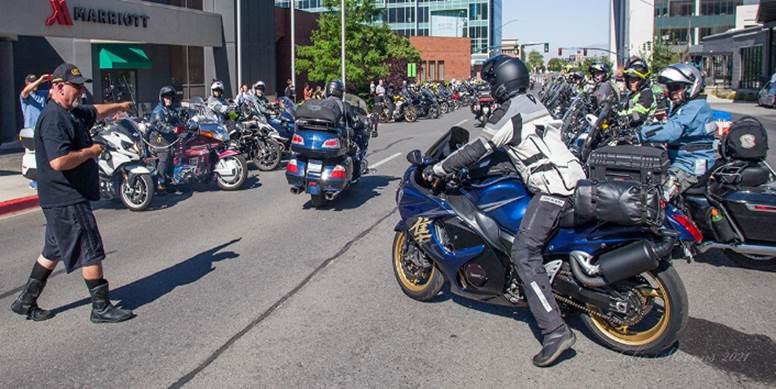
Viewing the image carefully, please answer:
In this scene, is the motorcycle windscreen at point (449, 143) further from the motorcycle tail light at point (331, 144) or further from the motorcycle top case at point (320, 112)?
the motorcycle top case at point (320, 112)

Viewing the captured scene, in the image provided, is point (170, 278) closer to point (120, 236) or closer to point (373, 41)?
point (120, 236)

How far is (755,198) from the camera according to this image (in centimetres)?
625

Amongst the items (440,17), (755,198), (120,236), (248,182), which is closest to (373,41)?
(248,182)

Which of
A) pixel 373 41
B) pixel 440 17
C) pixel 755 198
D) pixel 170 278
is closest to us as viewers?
pixel 755 198

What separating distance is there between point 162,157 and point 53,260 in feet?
20.2

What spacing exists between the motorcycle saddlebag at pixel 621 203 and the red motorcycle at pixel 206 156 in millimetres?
8465

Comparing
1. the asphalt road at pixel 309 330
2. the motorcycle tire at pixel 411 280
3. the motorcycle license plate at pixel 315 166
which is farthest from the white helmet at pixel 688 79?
the motorcycle license plate at pixel 315 166

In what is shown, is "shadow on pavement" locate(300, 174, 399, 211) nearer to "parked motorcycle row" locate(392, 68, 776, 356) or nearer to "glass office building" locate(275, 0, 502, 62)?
"parked motorcycle row" locate(392, 68, 776, 356)

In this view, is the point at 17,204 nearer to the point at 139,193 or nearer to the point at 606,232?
the point at 139,193

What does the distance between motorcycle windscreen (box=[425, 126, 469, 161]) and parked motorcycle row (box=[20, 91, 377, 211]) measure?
4265 mm

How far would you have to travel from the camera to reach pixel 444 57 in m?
79.6

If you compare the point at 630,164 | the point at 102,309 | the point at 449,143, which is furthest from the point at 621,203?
the point at 102,309

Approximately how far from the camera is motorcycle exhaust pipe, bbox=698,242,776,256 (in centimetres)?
634

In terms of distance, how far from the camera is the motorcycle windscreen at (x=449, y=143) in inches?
221
